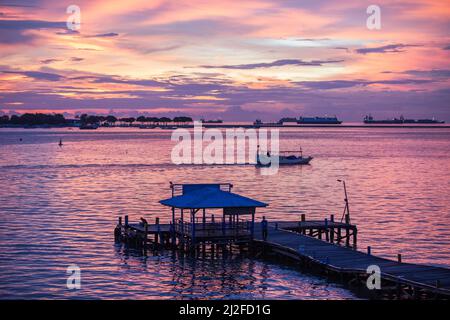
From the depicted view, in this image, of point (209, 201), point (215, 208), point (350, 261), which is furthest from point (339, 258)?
point (209, 201)

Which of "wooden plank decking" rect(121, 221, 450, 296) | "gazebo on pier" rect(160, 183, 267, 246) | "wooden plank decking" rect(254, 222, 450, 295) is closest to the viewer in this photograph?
"wooden plank decking" rect(254, 222, 450, 295)

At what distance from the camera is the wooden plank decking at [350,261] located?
27109mm

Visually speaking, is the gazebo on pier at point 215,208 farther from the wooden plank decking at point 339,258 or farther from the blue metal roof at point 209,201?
the wooden plank decking at point 339,258

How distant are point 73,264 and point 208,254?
28.0ft

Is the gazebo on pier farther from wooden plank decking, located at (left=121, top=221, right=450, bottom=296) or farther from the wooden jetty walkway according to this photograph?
wooden plank decking, located at (left=121, top=221, right=450, bottom=296)

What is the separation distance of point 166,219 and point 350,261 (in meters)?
24.9

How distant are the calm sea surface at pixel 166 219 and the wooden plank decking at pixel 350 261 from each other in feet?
3.87

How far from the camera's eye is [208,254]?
40281 mm

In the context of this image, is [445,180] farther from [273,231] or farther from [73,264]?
[73,264]

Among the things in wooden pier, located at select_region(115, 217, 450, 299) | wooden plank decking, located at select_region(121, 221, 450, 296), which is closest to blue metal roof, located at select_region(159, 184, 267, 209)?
wooden pier, located at select_region(115, 217, 450, 299)

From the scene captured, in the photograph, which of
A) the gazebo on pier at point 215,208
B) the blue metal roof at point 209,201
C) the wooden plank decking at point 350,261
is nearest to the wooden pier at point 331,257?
the wooden plank decking at point 350,261

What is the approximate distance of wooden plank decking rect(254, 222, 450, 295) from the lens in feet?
88.9

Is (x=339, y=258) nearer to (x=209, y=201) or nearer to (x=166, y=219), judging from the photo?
(x=209, y=201)

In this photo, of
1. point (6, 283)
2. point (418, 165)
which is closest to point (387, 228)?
point (6, 283)
